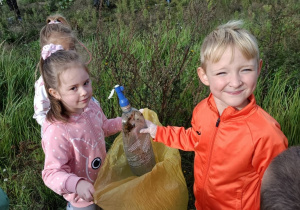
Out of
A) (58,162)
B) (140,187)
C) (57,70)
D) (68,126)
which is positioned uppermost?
(57,70)

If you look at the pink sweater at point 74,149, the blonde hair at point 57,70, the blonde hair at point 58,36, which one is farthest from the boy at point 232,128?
the blonde hair at point 58,36

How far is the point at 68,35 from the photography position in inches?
94.9

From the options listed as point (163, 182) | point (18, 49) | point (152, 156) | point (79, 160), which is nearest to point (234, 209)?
point (163, 182)

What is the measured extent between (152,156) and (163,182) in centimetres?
29

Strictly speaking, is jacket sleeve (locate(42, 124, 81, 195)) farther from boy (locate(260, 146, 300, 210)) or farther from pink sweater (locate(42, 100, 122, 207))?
boy (locate(260, 146, 300, 210))

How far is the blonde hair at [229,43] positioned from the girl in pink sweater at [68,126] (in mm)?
689

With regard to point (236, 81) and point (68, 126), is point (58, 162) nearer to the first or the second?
point (68, 126)

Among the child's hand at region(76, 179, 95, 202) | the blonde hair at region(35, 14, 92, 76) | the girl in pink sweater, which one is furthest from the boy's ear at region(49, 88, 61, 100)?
the blonde hair at region(35, 14, 92, 76)

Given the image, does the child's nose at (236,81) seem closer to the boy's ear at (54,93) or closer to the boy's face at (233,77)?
the boy's face at (233,77)

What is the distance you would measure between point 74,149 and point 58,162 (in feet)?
0.45

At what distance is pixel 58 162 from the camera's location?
1.63 m

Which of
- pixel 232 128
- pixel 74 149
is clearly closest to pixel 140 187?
pixel 74 149

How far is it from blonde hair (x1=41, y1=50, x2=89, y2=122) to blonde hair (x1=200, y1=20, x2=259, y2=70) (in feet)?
2.33

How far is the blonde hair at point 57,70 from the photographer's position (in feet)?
5.57
